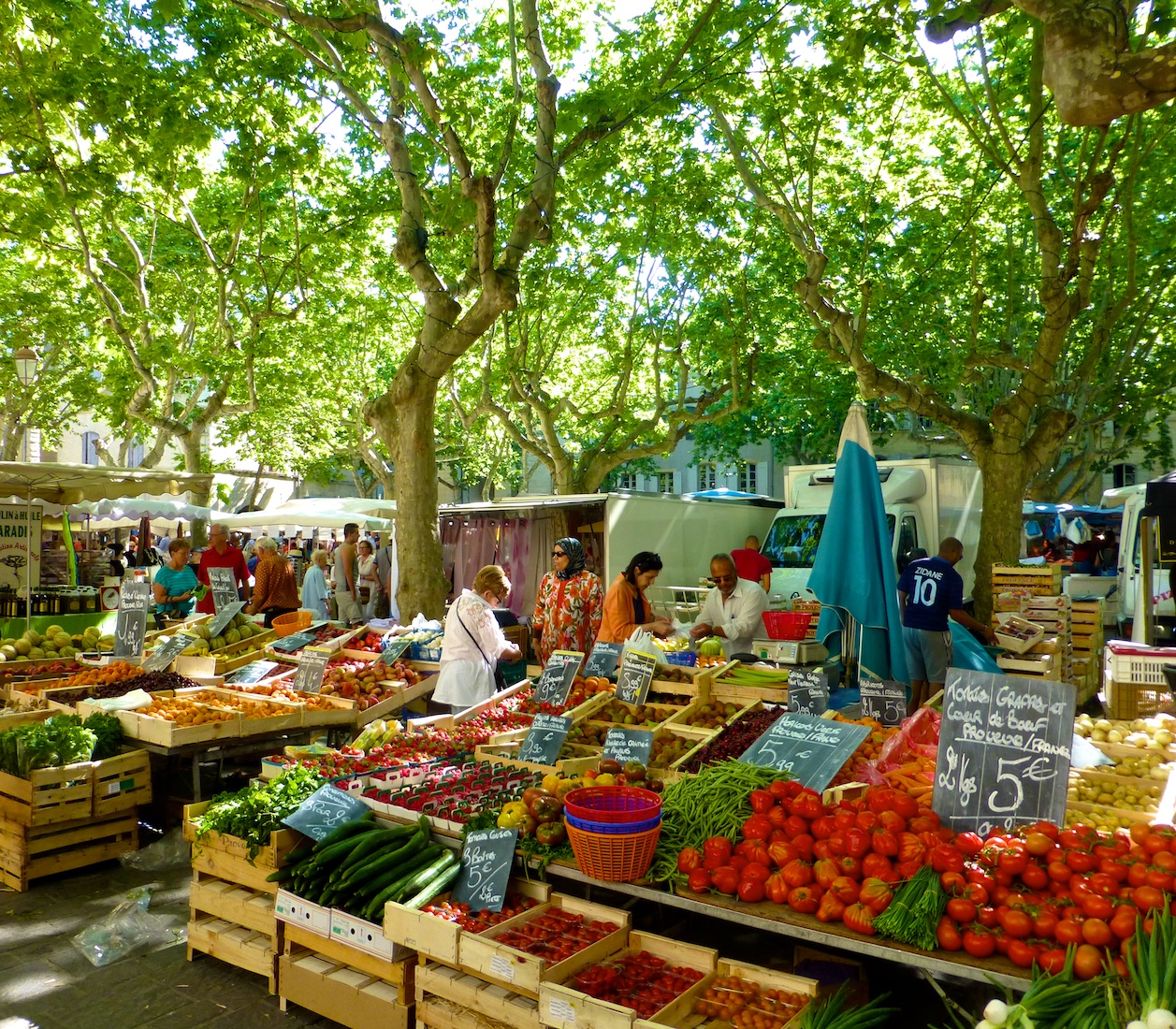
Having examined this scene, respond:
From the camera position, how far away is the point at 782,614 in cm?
693

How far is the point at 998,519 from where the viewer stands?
1123 centimetres

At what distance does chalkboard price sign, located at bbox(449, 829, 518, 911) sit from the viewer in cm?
354

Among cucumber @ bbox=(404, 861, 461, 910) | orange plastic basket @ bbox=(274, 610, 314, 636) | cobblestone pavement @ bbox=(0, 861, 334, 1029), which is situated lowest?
cobblestone pavement @ bbox=(0, 861, 334, 1029)

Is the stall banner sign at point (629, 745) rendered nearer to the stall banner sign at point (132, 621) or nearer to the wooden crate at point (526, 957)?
the wooden crate at point (526, 957)

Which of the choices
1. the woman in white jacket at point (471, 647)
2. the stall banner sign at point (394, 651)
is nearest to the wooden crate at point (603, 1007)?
the woman in white jacket at point (471, 647)

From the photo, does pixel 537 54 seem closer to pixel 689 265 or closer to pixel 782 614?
pixel 782 614

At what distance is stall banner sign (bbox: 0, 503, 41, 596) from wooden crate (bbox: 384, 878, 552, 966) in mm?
9827

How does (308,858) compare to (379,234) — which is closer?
(308,858)

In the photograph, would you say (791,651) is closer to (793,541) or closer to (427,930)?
(427,930)

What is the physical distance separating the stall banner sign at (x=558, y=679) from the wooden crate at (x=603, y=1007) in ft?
8.33

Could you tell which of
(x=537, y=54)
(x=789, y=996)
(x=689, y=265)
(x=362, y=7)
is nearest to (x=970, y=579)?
(x=689, y=265)

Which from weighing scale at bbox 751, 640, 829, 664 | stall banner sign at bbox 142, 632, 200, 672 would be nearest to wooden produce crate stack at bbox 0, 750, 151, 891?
stall banner sign at bbox 142, 632, 200, 672

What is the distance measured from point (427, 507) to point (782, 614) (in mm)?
4332

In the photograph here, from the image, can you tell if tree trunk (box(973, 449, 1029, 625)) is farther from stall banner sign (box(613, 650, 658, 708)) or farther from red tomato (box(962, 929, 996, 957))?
red tomato (box(962, 929, 996, 957))
